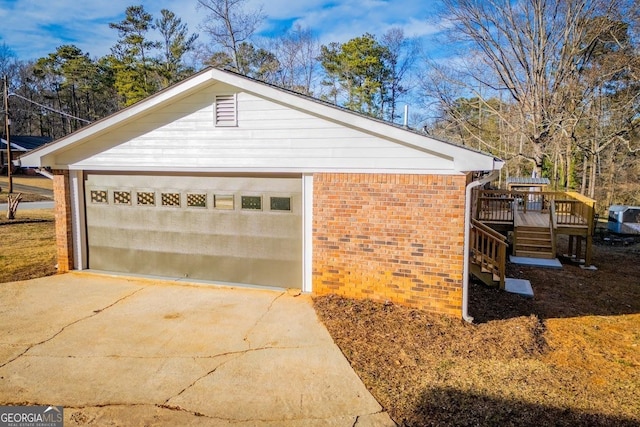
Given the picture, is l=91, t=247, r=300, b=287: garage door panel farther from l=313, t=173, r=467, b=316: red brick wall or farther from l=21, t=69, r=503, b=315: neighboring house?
l=313, t=173, r=467, b=316: red brick wall

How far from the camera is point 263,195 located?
7535mm

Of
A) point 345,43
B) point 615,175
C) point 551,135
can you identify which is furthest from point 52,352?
point 615,175

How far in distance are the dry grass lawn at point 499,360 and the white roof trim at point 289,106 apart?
2551mm

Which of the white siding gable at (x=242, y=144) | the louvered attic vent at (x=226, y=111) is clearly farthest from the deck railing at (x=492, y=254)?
the louvered attic vent at (x=226, y=111)

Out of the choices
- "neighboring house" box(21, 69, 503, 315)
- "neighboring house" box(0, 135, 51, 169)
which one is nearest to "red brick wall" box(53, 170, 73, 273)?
"neighboring house" box(21, 69, 503, 315)

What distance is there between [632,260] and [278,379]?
1357 cm

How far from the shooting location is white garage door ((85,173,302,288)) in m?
7.47

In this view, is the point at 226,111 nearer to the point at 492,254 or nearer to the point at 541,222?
the point at 492,254

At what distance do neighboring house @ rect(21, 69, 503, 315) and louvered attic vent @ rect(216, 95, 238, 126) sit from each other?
0.02 m

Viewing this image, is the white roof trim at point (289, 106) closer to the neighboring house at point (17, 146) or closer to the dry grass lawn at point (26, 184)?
the dry grass lawn at point (26, 184)

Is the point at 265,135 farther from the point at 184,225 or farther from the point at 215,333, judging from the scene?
the point at 215,333

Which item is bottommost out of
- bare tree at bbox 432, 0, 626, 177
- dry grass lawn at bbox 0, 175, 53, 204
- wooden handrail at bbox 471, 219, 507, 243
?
wooden handrail at bbox 471, 219, 507, 243

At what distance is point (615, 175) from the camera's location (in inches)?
1081

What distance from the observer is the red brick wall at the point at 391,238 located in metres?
6.26
